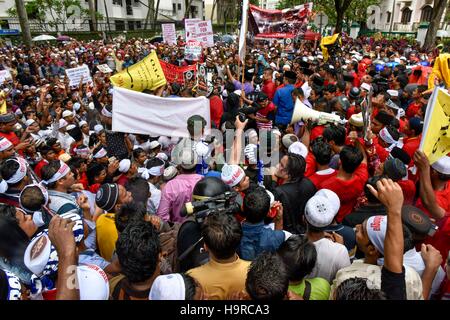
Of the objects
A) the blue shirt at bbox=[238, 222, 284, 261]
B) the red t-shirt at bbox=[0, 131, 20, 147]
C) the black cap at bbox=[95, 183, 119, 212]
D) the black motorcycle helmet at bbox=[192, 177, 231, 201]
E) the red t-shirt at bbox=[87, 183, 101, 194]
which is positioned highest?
the black motorcycle helmet at bbox=[192, 177, 231, 201]

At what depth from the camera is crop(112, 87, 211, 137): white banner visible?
17.2 ft

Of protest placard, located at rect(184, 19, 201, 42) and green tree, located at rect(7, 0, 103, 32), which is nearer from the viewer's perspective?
protest placard, located at rect(184, 19, 201, 42)

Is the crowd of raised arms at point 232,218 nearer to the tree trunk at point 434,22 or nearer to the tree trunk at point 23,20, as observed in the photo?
the tree trunk at point 23,20

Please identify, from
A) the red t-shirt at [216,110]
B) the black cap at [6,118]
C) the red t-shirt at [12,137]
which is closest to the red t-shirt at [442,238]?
the red t-shirt at [216,110]

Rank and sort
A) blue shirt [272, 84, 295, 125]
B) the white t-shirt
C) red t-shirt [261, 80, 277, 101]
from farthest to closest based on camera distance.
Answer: red t-shirt [261, 80, 277, 101] → blue shirt [272, 84, 295, 125] → the white t-shirt

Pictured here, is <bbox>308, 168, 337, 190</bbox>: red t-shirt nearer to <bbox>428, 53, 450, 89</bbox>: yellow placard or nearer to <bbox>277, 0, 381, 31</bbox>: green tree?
<bbox>428, 53, 450, 89</bbox>: yellow placard

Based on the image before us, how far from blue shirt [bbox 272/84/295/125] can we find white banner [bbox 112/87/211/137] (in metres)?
1.68

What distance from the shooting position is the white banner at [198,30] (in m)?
10.5

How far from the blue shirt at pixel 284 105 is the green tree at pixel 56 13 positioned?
33223 mm

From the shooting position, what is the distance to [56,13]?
38.0m

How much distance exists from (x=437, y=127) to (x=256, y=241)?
165 cm

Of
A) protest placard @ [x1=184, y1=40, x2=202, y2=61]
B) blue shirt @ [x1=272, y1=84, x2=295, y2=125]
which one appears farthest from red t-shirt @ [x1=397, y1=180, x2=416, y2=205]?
protest placard @ [x1=184, y1=40, x2=202, y2=61]

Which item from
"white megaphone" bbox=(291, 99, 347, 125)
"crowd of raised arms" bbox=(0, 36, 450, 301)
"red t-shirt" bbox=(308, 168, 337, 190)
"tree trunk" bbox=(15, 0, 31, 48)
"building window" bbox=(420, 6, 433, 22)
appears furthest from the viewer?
"building window" bbox=(420, 6, 433, 22)
